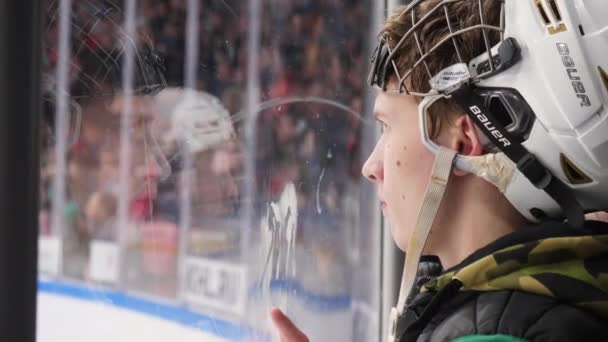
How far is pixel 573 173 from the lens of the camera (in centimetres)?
90

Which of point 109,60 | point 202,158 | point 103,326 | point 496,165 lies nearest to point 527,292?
point 496,165

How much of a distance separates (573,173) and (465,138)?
0.13m

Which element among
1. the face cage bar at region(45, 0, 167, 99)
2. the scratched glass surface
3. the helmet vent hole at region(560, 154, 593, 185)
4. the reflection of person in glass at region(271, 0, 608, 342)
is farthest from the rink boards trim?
the helmet vent hole at region(560, 154, 593, 185)

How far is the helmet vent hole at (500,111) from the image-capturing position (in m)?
0.89

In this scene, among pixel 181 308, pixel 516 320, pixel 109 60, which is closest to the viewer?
pixel 516 320

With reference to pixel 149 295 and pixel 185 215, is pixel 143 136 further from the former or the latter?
pixel 149 295

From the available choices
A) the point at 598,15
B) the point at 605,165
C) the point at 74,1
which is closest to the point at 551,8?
the point at 598,15

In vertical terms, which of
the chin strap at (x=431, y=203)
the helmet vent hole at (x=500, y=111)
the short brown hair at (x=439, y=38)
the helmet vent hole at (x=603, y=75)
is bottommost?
the chin strap at (x=431, y=203)

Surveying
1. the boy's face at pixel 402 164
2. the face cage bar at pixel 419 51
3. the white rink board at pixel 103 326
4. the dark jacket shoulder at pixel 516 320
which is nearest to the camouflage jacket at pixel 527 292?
the dark jacket shoulder at pixel 516 320

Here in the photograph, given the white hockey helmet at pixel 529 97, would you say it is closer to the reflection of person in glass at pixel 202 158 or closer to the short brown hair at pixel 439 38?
the short brown hair at pixel 439 38

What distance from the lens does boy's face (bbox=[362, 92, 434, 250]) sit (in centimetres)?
97

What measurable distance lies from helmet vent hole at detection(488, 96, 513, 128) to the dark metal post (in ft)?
1.70

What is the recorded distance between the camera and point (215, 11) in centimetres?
142

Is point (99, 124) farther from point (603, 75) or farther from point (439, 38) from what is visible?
point (603, 75)
